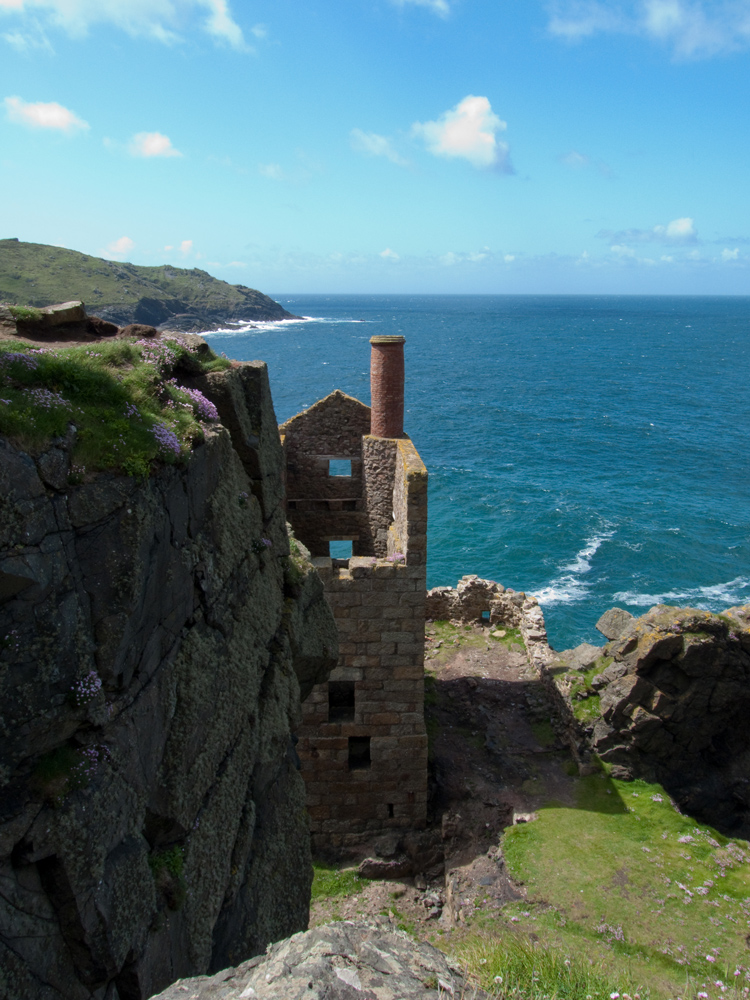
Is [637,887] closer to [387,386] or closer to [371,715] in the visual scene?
[371,715]

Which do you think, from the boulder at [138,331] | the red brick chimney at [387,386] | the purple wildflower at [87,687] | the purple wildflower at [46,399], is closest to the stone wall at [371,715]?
the red brick chimney at [387,386]

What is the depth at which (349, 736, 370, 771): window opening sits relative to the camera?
1958 centimetres

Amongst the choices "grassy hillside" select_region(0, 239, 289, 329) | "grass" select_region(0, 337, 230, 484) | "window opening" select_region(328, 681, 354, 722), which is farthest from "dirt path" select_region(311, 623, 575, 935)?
"grassy hillside" select_region(0, 239, 289, 329)

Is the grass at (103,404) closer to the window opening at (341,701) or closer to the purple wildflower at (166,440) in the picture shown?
the purple wildflower at (166,440)

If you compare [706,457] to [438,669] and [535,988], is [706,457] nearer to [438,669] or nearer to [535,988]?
[438,669]

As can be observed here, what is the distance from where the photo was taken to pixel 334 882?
59.9 feet

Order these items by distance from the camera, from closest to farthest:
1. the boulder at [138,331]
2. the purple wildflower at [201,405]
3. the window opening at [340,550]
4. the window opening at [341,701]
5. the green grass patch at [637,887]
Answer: the purple wildflower at [201,405]
the boulder at [138,331]
the green grass patch at [637,887]
the window opening at [341,701]
the window opening at [340,550]

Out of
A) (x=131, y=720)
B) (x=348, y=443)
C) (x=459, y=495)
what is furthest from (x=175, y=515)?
(x=459, y=495)

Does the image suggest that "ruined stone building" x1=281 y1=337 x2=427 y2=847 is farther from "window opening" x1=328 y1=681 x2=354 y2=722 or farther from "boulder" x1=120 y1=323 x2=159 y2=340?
"boulder" x1=120 y1=323 x2=159 y2=340

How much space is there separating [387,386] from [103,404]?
50.3 feet

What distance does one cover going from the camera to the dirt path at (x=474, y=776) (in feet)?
55.5

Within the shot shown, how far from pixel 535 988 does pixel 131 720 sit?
12.9 ft

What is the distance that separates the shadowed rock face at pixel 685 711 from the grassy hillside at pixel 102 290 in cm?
12816

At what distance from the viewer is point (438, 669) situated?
25.2 metres
